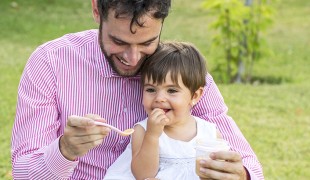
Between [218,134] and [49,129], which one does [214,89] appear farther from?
[49,129]

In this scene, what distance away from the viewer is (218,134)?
355 centimetres

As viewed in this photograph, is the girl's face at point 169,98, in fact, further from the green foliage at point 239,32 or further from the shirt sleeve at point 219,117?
the green foliage at point 239,32

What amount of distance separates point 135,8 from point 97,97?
20.8 inches

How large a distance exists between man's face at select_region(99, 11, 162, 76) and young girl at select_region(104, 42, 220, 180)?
13 centimetres

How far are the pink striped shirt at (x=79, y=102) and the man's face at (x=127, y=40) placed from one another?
154mm

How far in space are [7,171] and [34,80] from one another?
213 centimetres

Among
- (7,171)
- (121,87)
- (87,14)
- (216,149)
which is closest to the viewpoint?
(216,149)

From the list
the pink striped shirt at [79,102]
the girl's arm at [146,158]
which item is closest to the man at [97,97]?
the pink striped shirt at [79,102]

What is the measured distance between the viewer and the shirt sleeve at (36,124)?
307 cm

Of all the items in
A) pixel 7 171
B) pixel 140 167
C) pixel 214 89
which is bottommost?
pixel 7 171

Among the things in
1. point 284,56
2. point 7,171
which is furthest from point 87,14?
point 7,171

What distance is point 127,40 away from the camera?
3.16 metres

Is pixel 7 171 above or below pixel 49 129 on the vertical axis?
below

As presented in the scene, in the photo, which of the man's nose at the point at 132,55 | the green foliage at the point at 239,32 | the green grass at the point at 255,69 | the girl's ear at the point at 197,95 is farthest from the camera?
the green foliage at the point at 239,32
